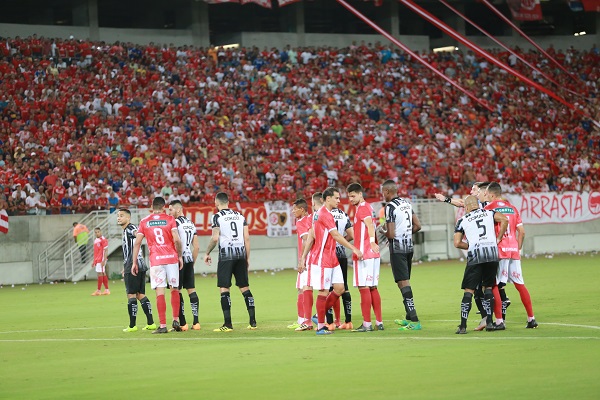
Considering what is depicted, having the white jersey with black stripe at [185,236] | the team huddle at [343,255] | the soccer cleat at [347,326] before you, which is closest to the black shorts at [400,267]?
the team huddle at [343,255]

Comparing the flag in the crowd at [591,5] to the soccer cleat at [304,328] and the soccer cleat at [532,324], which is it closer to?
the soccer cleat at [532,324]

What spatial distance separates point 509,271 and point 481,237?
1295 mm

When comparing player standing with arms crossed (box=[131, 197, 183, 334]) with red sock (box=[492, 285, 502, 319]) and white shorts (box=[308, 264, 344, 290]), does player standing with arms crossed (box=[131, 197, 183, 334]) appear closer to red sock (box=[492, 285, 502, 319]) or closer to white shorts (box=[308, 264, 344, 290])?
white shorts (box=[308, 264, 344, 290])

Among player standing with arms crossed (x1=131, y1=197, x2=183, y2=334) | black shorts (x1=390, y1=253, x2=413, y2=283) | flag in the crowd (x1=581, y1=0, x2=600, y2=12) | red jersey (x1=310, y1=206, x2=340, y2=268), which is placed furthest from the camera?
flag in the crowd (x1=581, y1=0, x2=600, y2=12)

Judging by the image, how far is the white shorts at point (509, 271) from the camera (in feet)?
54.7

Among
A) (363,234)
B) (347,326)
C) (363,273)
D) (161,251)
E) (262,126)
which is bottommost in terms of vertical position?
(347,326)

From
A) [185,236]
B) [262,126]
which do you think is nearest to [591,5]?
[262,126]

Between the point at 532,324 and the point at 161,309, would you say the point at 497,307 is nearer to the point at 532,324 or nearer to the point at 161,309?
the point at 532,324

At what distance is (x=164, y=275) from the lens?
1775 centimetres

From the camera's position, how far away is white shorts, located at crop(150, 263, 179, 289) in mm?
17688

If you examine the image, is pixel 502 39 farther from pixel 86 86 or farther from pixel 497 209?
pixel 497 209

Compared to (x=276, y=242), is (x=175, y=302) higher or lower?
lower

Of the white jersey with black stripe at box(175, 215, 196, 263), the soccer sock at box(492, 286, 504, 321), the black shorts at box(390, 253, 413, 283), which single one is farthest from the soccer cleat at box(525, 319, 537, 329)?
the white jersey with black stripe at box(175, 215, 196, 263)

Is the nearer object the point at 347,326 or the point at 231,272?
the point at 347,326
